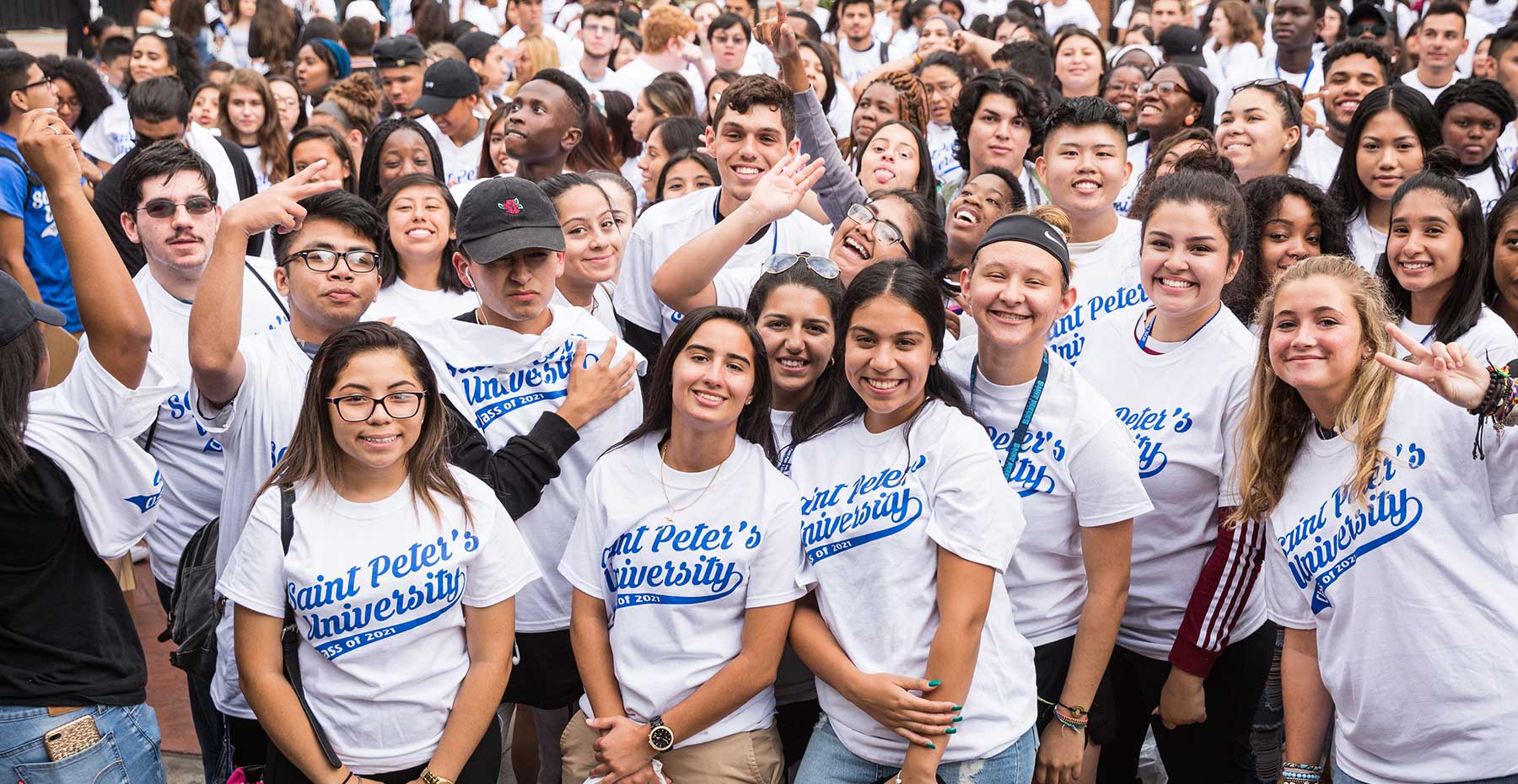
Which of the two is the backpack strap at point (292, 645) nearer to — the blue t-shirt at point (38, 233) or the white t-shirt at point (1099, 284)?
the white t-shirt at point (1099, 284)

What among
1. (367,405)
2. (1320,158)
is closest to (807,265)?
(367,405)

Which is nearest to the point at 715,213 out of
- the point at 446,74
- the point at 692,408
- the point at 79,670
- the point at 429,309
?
the point at 429,309

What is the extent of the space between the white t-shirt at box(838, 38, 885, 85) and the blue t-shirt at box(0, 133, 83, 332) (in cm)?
670

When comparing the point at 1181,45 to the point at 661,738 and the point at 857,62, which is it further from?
the point at 661,738

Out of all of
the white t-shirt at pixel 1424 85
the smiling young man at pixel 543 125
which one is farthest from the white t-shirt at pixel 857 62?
the smiling young man at pixel 543 125

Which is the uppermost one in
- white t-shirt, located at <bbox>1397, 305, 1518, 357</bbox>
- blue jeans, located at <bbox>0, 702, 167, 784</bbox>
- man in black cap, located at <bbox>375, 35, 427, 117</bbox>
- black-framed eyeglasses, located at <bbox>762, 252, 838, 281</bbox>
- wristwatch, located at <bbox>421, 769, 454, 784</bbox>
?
man in black cap, located at <bbox>375, 35, 427, 117</bbox>

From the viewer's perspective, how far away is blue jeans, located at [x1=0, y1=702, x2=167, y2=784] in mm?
2631

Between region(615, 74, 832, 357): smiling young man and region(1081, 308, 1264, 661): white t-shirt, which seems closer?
region(1081, 308, 1264, 661): white t-shirt

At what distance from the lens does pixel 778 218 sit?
3.79 meters

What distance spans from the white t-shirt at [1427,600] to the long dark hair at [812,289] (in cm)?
119

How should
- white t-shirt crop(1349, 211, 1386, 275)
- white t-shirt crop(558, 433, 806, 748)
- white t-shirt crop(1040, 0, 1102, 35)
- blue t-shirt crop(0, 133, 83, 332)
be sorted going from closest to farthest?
1. white t-shirt crop(558, 433, 806, 748)
2. white t-shirt crop(1349, 211, 1386, 275)
3. blue t-shirt crop(0, 133, 83, 332)
4. white t-shirt crop(1040, 0, 1102, 35)

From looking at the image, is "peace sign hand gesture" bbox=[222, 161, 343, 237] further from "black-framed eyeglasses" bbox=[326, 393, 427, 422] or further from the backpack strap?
the backpack strap

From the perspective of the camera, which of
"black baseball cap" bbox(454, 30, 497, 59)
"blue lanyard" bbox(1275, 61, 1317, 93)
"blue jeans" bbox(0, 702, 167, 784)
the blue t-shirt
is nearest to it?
"blue jeans" bbox(0, 702, 167, 784)

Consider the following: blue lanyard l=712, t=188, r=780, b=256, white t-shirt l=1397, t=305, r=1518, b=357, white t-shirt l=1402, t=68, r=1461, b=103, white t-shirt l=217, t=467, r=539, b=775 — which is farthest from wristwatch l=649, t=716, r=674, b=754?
white t-shirt l=1402, t=68, r=1461, b=103
